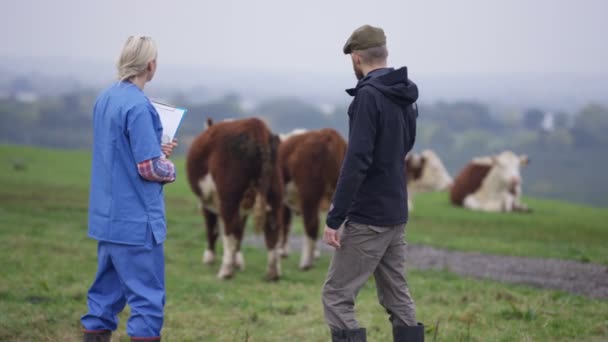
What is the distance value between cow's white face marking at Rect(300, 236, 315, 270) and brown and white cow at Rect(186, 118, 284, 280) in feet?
3.40

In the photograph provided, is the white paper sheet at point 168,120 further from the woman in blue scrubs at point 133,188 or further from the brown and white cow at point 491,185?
the brown and white cow at point 491,185

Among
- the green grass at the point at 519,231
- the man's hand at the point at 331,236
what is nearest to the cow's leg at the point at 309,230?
the green grass at the point at 519,231

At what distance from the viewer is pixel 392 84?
15.8ft

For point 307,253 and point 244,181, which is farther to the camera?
point 307,253

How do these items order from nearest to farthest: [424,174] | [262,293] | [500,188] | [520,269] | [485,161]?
[262,293] → [520,269] → [424,174] → [500,188] → [485,161]

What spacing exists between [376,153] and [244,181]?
460 cm

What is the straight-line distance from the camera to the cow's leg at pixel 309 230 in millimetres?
10289

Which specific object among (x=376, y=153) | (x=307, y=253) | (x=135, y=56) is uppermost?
(x=135, y=56)

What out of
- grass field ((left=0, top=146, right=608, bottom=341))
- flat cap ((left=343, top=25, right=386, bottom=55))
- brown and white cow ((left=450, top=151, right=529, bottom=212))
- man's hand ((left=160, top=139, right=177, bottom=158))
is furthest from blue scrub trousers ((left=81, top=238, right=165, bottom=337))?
→ brown and white cow ((left=450, top=151, right=529, bottom=212))

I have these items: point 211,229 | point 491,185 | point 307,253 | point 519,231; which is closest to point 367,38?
point 307,253

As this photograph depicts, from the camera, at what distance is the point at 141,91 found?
15.7 ft

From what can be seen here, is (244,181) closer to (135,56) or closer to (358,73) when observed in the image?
(358,73)

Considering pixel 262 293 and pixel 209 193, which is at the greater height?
pixel 209 193

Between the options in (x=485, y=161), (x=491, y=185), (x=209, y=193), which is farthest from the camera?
(x=485, y=161)
